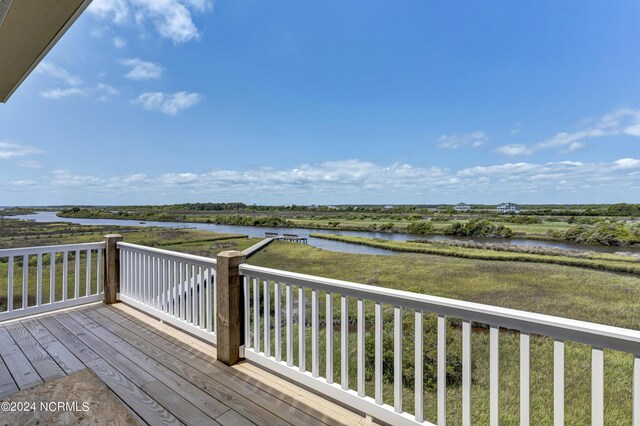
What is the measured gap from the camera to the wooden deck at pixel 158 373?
5.86 ft

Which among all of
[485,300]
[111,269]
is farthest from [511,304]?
[111,269]

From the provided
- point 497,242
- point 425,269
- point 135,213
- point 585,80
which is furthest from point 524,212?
point 135,213

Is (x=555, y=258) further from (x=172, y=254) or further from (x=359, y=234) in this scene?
(x=359, y=234)

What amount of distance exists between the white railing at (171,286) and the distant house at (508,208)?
26318 mm

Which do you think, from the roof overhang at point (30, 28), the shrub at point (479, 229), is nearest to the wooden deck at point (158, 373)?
the roof overhang at point (30, 28)

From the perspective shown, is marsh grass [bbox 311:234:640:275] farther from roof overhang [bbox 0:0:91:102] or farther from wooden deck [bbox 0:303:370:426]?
roof overhang [bbox 0:0:91:102]

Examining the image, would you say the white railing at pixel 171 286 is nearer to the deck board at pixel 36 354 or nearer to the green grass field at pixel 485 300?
the deck board at pixel 36 354

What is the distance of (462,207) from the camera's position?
29.8 m

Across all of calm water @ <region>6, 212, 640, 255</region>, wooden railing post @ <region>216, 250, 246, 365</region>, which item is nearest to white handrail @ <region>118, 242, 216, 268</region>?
wooden railing post @ <region>216, 250, 246, 365</region>

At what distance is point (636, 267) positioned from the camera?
991cm

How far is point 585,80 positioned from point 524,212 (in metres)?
13.0

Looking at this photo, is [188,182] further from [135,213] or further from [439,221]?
[439,221]

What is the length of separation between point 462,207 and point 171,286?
31.1 meters

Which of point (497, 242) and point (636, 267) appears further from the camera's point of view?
point (497, 242)
